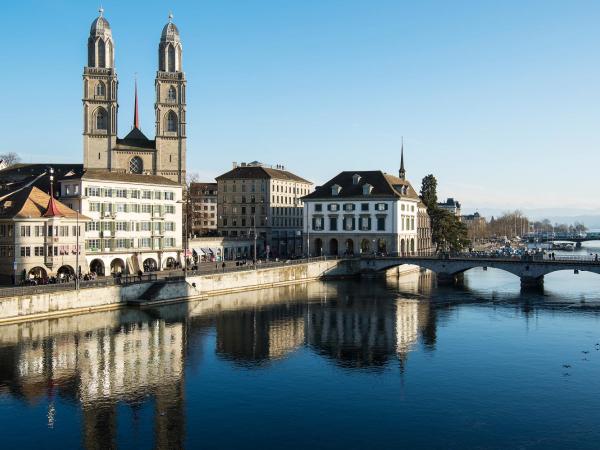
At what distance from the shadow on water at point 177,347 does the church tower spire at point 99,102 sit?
45.8 meters

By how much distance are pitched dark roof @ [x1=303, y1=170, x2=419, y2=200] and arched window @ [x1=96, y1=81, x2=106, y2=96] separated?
130ft

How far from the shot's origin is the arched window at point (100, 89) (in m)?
113

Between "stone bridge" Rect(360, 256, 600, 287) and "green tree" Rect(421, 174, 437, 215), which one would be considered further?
"green tree" Rect(421, 174, 437, 215)

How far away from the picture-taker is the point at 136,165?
116m

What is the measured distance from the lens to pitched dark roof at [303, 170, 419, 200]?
365ft

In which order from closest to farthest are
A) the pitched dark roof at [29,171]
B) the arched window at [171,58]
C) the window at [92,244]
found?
the window at [92,244]
the pitched dark roof at [29,171]
the arched window at [171,58]

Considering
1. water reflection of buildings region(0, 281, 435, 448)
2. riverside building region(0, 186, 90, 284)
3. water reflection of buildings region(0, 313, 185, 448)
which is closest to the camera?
water reflection of buildings region(0, 313, 185, 448)

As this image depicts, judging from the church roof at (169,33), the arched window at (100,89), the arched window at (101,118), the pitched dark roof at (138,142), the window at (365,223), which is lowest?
the window at (365,223)

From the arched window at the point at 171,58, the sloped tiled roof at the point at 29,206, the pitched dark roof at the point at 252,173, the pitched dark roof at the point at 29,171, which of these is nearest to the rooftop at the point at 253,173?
the pitched dark roof at the point at 252,173

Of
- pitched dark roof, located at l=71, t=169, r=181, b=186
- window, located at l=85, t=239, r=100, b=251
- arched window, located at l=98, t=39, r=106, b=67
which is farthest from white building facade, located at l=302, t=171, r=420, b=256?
window, located at l=85, t=239, r=100, b=251

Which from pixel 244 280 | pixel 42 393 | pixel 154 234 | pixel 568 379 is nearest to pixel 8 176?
pixel 154 234

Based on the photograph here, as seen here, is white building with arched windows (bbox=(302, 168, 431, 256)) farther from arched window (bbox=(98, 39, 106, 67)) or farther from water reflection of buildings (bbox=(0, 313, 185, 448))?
water reflection of buildings (bbox=(0, 313, 185, 448))

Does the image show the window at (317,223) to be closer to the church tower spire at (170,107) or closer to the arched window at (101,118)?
the church tower spire at (170,107)

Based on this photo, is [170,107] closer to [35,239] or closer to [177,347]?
[35,239]
